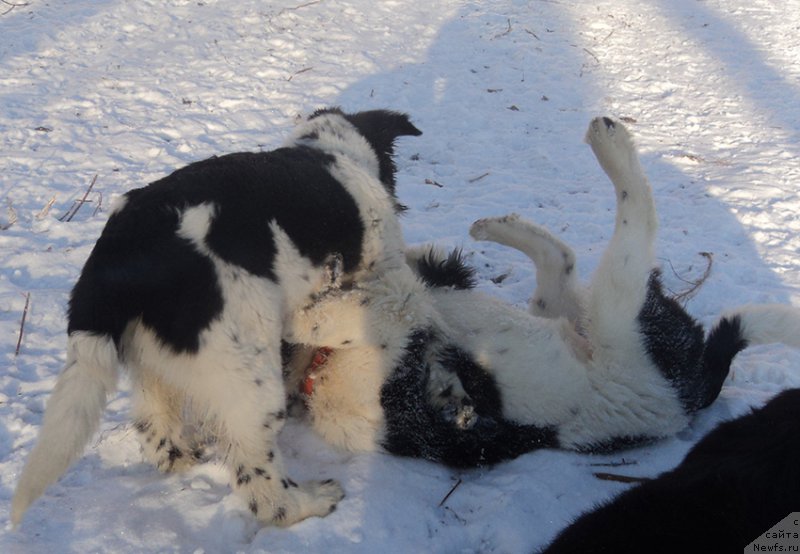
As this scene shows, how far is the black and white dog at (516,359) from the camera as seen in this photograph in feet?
9.86

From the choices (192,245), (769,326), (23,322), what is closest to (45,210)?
(23,322)

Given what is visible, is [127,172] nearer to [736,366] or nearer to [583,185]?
[583,185]

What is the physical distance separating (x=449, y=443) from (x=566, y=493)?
0.53 m

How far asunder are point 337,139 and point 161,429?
1.66 meters

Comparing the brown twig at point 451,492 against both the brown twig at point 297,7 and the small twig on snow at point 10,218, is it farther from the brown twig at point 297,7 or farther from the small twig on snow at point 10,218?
the brown twig at point 297,7

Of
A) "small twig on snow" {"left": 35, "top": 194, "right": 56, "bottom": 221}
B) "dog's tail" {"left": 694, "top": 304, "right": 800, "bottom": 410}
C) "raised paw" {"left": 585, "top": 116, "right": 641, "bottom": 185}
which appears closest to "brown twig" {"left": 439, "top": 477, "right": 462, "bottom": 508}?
"dog's tail" {"left": 694, "top": 304, "right": 800, "bottom": 410}

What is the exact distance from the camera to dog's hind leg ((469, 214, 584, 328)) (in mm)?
→ 3834

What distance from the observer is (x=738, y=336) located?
10.8 ft

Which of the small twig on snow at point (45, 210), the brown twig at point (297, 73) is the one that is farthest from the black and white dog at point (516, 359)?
the brown twig at point (297, 73)

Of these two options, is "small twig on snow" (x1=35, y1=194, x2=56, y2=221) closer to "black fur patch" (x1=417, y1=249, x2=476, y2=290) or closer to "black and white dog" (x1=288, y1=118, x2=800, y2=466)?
"black and white dog" (x1=288, y1=118, x2=800, y2=466)

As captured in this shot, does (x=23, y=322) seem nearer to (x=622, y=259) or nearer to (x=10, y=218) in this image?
(x=10, y=218)

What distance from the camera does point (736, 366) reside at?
12.4ft

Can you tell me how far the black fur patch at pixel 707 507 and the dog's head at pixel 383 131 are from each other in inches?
82.2

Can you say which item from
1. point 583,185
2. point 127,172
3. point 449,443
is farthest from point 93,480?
point 583,185
